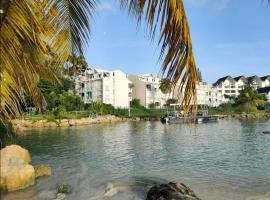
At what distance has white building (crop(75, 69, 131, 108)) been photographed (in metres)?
88.6

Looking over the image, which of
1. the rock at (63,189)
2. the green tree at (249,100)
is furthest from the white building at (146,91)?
the rock at (63,189)

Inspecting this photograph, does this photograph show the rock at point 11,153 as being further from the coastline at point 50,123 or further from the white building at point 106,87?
the white building at point 106,87

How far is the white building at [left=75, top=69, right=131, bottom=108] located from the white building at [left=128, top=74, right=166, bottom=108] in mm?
5426

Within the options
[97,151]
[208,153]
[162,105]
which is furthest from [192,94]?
[162,105]

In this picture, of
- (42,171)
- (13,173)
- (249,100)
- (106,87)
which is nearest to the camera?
(13,173)

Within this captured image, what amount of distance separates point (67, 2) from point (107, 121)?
65.5 meters

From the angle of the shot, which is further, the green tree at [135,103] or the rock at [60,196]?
the green tree at [135,103]

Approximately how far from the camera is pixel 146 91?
9744 cm

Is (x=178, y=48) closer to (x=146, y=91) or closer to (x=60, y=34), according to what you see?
(x=60, y=34)

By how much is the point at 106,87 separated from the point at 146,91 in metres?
14.0

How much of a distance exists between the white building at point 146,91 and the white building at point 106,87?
543 centimetres

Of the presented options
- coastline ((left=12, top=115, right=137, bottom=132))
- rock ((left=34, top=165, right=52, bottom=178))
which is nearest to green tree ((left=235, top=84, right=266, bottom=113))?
coastline ((left=12, top=115, right=137, bottom=132))

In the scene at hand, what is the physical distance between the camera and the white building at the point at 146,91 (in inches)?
3856

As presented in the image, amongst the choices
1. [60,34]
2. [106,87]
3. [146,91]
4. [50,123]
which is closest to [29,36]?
[60,34]
